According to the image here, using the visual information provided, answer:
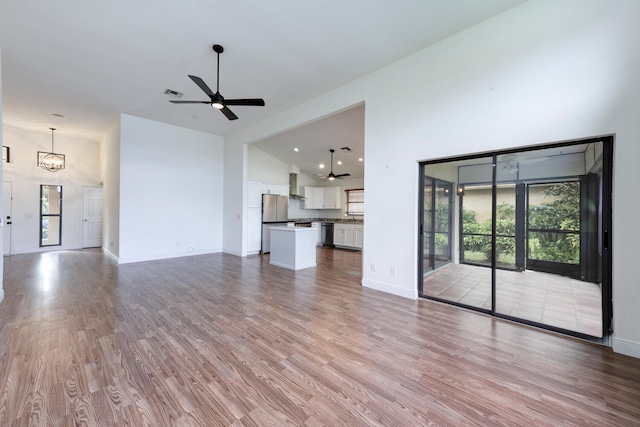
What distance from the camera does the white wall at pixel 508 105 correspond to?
7.39ft

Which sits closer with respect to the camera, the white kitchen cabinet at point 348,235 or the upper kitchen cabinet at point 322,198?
the white kitchen cabinet at point 348,235

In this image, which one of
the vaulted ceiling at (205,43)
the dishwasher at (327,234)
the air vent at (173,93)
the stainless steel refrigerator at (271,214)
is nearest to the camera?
the vaulted ceiling at (205,43)

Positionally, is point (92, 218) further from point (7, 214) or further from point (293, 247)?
point (293, 247)

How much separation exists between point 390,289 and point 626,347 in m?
2.27

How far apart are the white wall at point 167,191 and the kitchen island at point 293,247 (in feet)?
8.25

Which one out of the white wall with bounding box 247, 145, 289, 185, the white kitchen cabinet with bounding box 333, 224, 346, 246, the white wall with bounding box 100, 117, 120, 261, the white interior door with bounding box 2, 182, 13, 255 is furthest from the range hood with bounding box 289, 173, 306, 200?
the white interior door with bounding box 2, 182, 13, 255

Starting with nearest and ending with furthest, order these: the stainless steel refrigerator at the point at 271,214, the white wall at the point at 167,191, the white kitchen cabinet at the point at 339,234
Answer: the white wall at the point at 167,191
the stainless steel refrigerator at the point at 271,214
the white kitchen cabinet at the point at 339,234

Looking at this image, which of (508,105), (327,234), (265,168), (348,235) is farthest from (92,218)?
(508,105)

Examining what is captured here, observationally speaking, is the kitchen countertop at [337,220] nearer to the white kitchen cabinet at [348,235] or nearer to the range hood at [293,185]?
the white kitchen cabinet at [348,235]

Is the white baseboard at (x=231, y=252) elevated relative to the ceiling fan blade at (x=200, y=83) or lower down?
lower down

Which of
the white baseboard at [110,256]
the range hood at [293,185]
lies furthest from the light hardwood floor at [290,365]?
the range hood at [293,185]

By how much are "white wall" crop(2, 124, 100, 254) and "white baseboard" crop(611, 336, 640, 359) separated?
11343 millimetres

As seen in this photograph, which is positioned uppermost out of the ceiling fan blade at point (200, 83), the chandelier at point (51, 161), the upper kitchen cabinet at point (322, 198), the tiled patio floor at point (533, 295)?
the ceiling fan blade at point (200, 83)

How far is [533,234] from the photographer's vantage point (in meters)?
2.87
